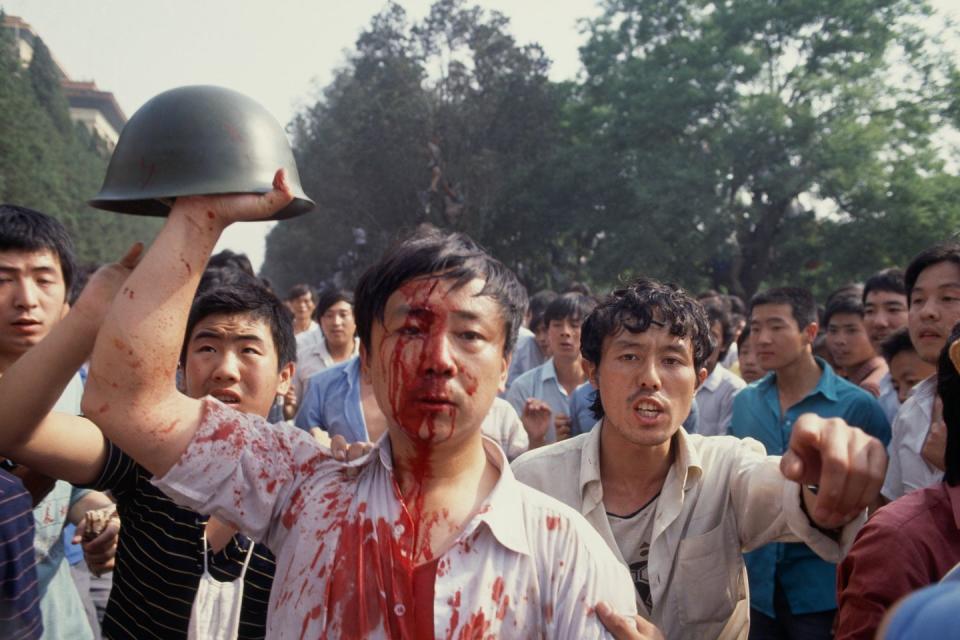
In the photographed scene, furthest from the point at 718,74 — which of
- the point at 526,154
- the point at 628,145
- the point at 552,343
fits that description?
the point at 552,343

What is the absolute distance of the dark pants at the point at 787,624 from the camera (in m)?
3.55

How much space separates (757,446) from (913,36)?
2391 centimetres

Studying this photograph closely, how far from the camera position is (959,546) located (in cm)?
182

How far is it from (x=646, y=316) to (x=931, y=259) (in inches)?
64.2

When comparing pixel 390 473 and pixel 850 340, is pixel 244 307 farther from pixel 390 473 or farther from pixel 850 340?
pixel 850 340

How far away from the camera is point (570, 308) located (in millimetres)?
5793

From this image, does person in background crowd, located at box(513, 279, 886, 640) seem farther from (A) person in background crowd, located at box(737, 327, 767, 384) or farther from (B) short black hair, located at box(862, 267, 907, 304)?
(A) person in background crowd, located at box(737, 327, 767, 384)

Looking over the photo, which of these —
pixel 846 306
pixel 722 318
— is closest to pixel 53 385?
pixel 846 306

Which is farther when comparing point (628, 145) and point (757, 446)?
point (628, 145)

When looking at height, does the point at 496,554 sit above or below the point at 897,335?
below

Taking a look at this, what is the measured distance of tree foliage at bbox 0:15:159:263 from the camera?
75.9ft

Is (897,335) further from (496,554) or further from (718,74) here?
(718,74)

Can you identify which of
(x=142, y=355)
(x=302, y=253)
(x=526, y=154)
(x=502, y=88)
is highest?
(x=502, y=88)

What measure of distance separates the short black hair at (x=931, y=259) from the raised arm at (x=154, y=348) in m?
3.19
